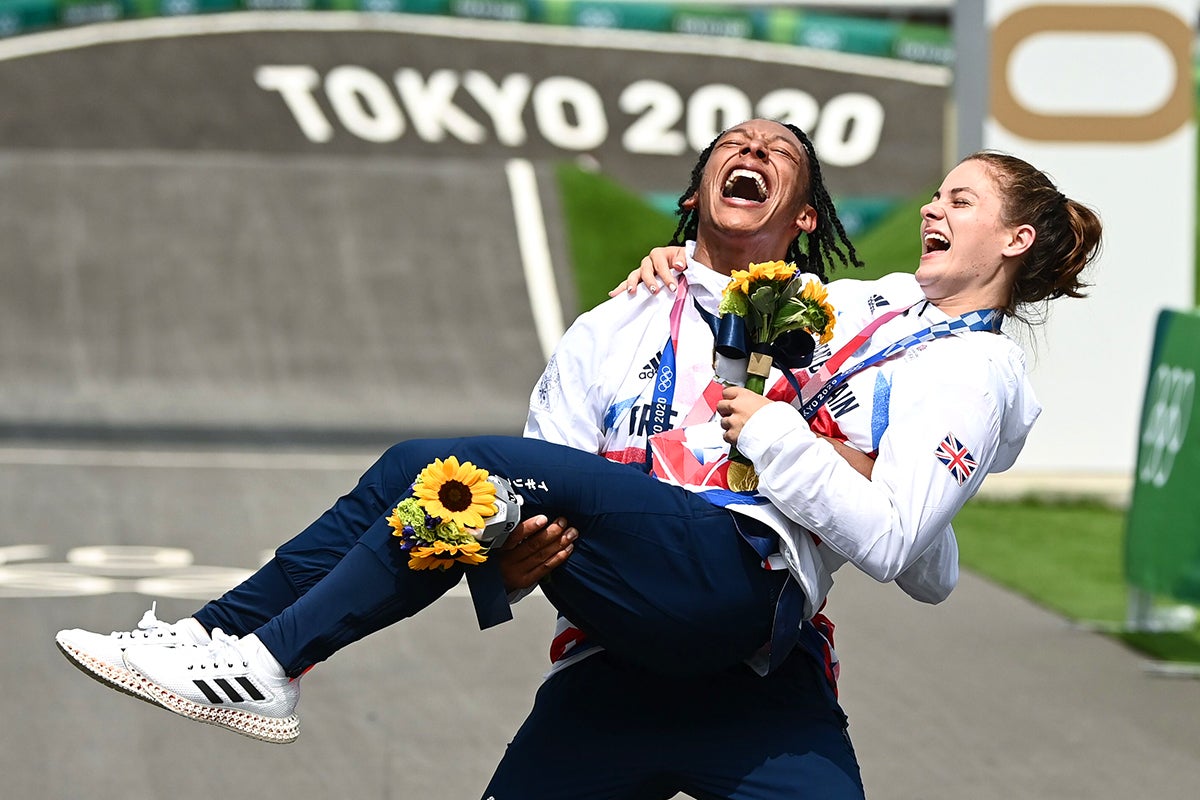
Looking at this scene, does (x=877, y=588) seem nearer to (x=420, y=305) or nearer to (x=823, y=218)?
(x=823, y=218)

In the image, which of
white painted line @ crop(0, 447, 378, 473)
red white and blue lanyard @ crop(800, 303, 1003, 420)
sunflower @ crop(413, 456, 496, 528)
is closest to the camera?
sunflower @ crop(413, 456, 496, 528)

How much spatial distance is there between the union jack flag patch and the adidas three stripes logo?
1.40 m

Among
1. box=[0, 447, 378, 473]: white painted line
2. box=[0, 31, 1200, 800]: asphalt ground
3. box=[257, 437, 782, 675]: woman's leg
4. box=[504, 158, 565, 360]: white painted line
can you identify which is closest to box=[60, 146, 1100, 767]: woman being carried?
box=[257, 437, 782, 675]: woman's leg

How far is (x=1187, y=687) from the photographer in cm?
813

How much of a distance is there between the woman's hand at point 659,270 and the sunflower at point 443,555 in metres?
0.93

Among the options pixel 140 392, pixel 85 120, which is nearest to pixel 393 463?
pixel 140 392

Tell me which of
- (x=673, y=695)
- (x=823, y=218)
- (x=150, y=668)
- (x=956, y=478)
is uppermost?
(x=823, y=218)

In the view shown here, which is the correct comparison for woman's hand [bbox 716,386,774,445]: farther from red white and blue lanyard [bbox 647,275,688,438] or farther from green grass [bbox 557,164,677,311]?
green grass [bbox 557,164,677,311]

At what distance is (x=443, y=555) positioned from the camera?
330 cm

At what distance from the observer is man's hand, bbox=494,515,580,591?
3350 millimetres

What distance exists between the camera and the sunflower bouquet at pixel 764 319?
350 centimetres

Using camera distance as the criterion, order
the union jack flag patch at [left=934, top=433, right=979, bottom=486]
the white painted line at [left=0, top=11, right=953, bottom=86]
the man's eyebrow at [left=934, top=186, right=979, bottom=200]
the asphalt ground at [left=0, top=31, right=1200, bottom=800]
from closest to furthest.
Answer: the union jack flag patch at [left=934, top=433, right=979, bottom=486]
the man's eyebrow at [left=934, top=186, right=979, bottom=200]
the asphalt ground at [left=0, top=31, right=1200, bottom=800]
the white painted line at [left=0, top=11, right=953, bottom=86]

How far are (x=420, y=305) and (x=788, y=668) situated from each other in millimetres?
15279

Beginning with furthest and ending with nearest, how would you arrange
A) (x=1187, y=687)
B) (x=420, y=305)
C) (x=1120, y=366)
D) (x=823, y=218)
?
1. (x=420, y=305)
2. (x=1120, y=366)
3. (x=1187, y=687)
4. (x=823, y=218)
